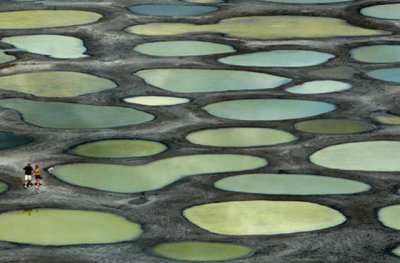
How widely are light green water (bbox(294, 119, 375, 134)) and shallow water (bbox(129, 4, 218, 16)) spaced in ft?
28.7

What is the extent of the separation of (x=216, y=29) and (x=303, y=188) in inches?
461

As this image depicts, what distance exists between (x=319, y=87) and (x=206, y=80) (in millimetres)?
2229

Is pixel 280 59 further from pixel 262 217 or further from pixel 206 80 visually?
pixel 262 217

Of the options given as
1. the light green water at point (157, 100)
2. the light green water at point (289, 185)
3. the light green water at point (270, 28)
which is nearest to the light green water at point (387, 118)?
the light green water at point (157, 100)

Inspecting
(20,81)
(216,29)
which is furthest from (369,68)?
(20,81)

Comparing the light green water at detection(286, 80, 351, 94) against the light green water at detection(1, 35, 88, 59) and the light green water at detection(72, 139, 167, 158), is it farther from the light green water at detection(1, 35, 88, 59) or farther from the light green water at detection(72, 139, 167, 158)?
the light green water at detection(1, 35, 88, 59)

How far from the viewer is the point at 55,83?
34.7 m

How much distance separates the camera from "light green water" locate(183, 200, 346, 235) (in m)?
25.4

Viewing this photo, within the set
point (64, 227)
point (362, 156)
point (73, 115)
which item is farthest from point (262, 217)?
point (73, 115)

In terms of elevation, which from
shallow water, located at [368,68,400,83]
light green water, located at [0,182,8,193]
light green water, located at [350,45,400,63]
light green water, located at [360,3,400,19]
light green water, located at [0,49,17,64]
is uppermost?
light green water, located at [360,3,400,19]

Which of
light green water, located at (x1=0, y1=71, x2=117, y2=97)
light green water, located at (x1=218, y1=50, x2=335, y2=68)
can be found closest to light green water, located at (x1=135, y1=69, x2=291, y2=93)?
light green water, located at (x1=218, y1=50, x2=335, y2=68)

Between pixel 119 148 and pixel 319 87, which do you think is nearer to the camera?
pixel 119 148

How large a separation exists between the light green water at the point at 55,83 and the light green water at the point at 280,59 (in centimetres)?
284

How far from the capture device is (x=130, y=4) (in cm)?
4125
